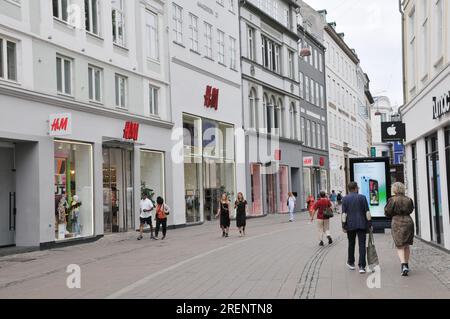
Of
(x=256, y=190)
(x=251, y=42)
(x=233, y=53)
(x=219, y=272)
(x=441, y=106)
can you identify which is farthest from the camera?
(x=251, y=42)

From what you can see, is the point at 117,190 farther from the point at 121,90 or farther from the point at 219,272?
the point at 219,272

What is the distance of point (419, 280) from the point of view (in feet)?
34.4

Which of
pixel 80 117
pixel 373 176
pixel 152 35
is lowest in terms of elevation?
pixel 373 176

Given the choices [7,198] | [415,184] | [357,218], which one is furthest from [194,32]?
[357,218]

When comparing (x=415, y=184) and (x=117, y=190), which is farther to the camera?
(x=117, y=190)

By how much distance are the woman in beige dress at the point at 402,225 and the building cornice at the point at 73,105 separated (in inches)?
455

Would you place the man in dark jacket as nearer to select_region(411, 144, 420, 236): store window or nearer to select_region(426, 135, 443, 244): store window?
select_region(426, 135, 443, 244): store window

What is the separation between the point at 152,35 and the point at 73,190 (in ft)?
31.1

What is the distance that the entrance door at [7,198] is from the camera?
1883cm

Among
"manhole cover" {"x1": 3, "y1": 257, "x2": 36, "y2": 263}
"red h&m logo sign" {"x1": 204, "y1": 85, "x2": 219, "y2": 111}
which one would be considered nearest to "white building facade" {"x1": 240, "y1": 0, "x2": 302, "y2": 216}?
"red h&m logo sign" {"x1": 204, "y1": 85, "x2": 219, "y2": 111}

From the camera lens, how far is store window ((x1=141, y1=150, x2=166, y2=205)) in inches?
1057

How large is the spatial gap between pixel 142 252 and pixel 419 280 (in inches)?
361

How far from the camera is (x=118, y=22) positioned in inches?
984

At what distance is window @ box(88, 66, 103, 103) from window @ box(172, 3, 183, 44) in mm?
7417
